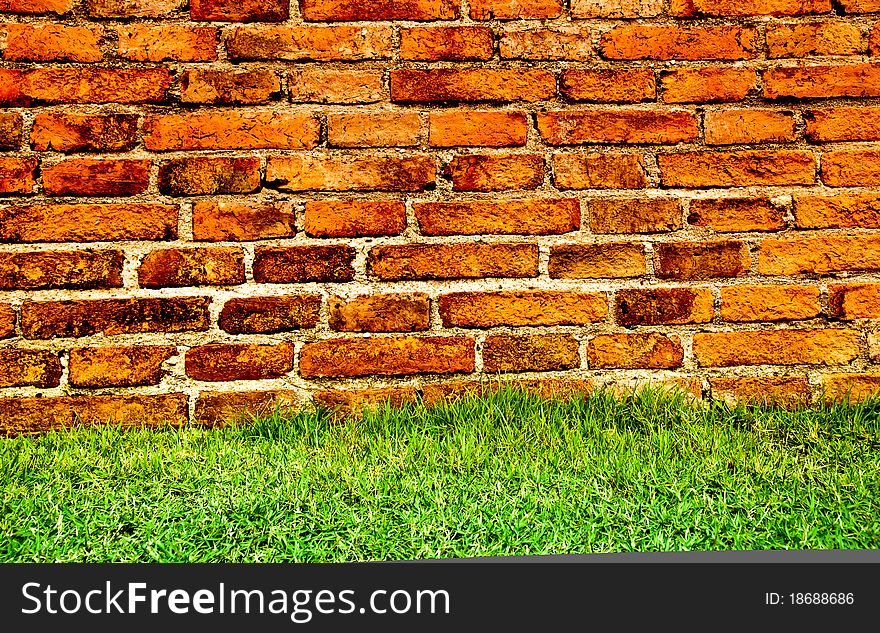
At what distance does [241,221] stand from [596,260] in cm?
79

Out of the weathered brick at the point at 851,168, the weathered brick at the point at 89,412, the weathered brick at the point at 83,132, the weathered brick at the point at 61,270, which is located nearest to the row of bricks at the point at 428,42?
the weathered brick at the point at 83,132

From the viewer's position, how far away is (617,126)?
1.42 meters

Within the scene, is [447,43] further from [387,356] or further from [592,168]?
[387,356]

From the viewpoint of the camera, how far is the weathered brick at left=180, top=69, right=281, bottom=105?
137 cm

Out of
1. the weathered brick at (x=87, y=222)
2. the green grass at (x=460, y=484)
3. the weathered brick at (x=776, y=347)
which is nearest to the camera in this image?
the green grass at (x=460, y=484)

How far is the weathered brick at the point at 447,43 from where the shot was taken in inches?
54.9

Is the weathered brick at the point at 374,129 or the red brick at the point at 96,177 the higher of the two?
the weathered brick at the point at 374,129

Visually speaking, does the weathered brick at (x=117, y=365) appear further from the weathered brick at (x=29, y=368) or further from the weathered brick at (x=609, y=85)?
the weathered brick at (x=609, y=85)

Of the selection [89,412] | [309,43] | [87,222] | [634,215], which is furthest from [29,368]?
[634,215]

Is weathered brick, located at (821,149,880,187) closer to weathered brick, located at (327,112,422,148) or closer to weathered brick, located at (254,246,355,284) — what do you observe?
weathered brick, located at (327,112,422,148)

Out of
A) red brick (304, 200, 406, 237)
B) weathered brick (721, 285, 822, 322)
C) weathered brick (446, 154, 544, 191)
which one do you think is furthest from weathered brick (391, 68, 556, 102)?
weathered brick (721, 285, 822, 322)

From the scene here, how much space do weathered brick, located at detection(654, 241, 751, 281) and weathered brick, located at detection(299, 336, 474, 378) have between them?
1.56 ft

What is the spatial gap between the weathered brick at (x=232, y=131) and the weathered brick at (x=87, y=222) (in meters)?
0.15

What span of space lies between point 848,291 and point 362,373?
112 centimetres
